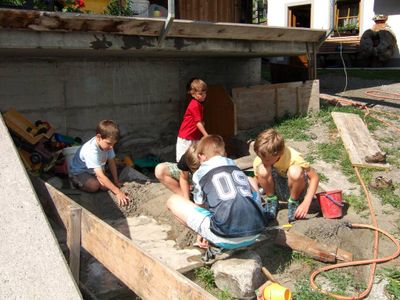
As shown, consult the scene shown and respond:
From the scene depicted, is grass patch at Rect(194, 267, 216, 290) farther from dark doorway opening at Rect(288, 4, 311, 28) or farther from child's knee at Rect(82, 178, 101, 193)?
dark doorway opening at Rect(288, 4, 311, 28)

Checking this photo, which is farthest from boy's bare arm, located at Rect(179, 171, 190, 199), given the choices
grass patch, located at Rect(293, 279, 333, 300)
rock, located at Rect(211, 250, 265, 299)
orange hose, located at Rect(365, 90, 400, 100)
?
orange hose, located at Rect(365, 90, 400, 100)

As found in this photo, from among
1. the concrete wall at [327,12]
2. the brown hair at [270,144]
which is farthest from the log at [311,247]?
the concrete wall at [327,12]

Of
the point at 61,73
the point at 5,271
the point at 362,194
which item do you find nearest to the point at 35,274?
the point at 5,271

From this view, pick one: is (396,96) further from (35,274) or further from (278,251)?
(35,274)

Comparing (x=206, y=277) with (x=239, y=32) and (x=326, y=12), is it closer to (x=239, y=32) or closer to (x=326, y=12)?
(x=239, y=32)

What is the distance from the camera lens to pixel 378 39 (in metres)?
17.3

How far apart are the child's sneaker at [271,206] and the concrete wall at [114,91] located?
354 cm

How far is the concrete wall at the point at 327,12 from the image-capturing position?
58.4ft

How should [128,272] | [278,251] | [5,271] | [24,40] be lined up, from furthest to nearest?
[24,40]
[278,251]
[128,272]
[5,271]

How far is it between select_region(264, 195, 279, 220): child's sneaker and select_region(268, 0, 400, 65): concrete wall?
13.3 meters

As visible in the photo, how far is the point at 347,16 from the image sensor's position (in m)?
20.1

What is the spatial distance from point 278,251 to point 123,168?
2714 mm

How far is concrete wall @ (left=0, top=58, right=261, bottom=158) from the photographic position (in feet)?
21.1

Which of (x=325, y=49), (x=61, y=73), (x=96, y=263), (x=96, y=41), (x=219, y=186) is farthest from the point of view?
(x=325, y=49)
